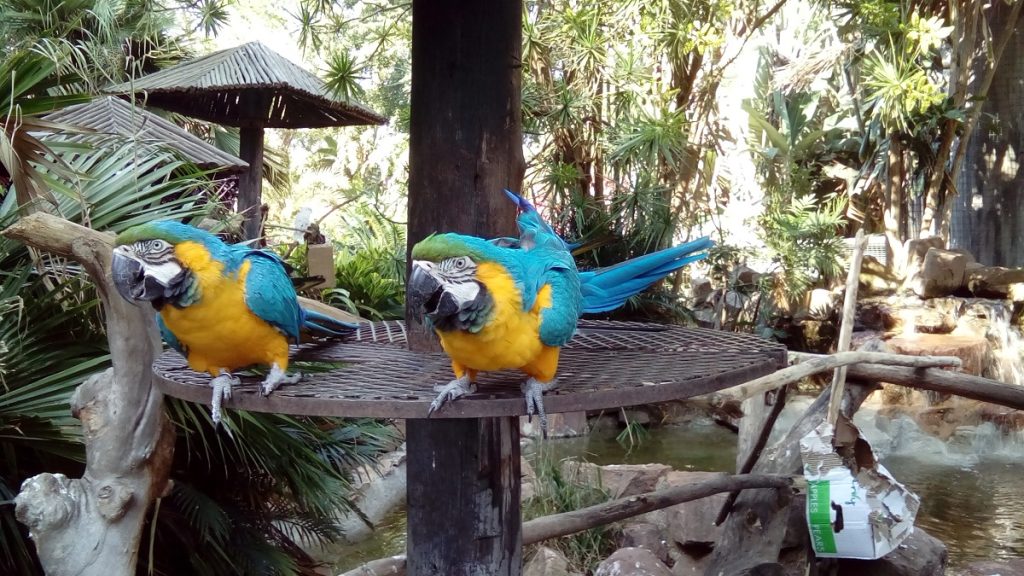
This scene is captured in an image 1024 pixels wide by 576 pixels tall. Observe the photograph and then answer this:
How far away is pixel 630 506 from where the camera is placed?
7.85ft

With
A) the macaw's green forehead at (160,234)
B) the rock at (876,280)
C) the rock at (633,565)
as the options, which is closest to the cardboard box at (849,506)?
the rock at (633,565)

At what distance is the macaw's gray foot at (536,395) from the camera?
3.41ft

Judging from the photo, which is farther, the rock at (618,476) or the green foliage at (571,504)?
the rock at (618,476)

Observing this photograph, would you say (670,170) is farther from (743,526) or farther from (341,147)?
(341,147)

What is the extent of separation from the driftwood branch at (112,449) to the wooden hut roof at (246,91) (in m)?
2.55

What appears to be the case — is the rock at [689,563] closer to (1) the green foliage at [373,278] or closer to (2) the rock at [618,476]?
(2) the rock at [618,476]

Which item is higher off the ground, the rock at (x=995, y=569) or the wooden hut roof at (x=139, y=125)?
the wooden hut roof at (x=139, y=125)

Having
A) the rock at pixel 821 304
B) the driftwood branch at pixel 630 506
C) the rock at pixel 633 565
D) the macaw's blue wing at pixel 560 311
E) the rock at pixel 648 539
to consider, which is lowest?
the rock at pixel 648 539

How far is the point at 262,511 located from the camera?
8.27 ft

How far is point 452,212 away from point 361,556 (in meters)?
2.35

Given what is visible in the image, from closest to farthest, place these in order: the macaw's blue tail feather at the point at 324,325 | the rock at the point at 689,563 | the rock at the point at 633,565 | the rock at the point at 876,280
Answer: the macaw's blue tail feather at the point at 324,325 < the rock at the point at 633,565 < the rock at the point at 689,563 < the rock at the point at 876,280

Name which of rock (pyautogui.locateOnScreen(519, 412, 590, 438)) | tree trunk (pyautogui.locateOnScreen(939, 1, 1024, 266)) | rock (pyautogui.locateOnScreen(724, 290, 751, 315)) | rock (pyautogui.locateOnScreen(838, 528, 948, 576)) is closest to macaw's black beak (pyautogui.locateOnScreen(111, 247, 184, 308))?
rock (pyautogui.locateOnScreen(838, 528, 948, 576))

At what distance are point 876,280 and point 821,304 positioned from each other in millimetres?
630

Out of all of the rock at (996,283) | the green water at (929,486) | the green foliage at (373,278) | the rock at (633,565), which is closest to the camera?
the rock at (633,565)
